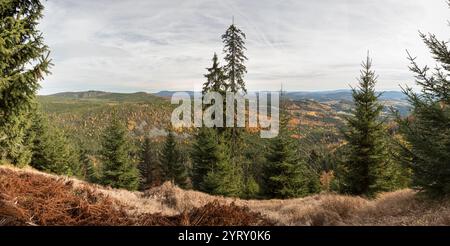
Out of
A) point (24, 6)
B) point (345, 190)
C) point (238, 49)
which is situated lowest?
point (345, 190)

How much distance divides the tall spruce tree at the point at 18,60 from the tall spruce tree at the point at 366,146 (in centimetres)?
1748

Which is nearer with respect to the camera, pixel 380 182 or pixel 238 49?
pixel 380 182

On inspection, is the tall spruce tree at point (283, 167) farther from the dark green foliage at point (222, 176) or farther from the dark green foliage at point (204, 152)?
the dark green foliage at point (204, 152)

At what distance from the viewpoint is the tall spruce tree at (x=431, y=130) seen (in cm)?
1026

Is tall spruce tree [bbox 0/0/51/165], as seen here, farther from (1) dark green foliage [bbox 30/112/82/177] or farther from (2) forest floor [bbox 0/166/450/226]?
(1) dark green foliage [bbox 30/112/82/177]

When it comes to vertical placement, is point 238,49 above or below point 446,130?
above

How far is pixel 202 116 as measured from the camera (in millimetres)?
32562

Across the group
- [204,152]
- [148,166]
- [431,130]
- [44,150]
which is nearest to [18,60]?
[431,130]

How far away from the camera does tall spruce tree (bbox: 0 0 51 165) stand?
10914mm

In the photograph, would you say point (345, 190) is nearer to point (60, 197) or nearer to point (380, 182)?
point (380, 182)

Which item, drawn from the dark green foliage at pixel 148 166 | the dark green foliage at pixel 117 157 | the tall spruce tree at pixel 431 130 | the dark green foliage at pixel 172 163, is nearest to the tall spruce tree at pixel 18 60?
the tall spruce tree at pixel 431 130
